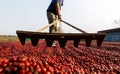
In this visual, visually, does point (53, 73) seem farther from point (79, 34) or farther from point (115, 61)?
point (115, 61)

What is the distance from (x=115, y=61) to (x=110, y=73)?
5.66 feet

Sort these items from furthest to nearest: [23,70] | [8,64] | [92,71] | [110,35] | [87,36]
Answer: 1. [110,35]
2. [87,36]
3. [92,71]
4. [8,64]
5. [23,70]

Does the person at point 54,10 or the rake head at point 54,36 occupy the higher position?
the person at point 54,10

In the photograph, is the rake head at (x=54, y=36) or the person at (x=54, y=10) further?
the person at (x=54, y=10)

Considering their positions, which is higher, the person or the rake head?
the person

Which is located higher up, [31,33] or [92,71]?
[31,33]

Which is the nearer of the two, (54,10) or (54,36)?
(54,36)

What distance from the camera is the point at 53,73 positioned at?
3502 mm

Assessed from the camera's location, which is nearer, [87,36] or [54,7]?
[87,36]

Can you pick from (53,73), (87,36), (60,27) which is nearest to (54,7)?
(60,27)

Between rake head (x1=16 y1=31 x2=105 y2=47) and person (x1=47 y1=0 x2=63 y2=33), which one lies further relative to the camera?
person (x1=47 y1=0 x2=63 y2=33)

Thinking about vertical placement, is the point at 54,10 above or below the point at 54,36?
above

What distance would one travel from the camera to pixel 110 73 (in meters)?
5.00

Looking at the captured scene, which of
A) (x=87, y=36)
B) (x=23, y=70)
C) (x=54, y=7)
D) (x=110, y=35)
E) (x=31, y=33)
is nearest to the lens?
(x=23, y=70)
